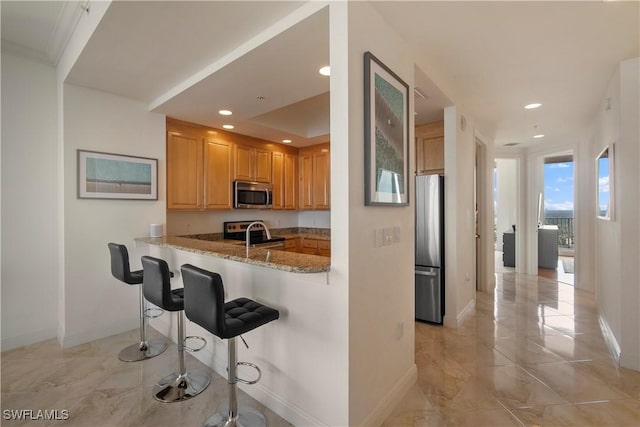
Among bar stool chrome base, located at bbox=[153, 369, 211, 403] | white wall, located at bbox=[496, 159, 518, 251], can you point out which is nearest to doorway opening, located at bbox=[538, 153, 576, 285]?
white wall, located at bbox=[496, 159, 518, 251]

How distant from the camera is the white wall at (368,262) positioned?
1.62 m

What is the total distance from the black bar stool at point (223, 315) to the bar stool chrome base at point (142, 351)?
117cm

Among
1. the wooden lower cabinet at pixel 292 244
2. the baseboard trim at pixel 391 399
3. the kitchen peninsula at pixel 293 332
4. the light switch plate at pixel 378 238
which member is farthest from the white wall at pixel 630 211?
the wooden lower cabinet at pixel 292 244

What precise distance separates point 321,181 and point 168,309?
10.7 feet

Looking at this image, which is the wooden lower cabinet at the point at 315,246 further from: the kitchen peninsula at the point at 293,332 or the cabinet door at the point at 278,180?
the kitchen peninsula at the point at 293,332

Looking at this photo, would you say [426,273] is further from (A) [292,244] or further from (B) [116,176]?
(B) [116,176]

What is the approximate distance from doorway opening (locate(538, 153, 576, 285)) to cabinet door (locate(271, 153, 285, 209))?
5269 mm

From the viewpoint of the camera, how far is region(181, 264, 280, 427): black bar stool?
155 centimetres

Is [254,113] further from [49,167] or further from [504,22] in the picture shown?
[504,22]

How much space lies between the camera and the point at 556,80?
2.90 meters

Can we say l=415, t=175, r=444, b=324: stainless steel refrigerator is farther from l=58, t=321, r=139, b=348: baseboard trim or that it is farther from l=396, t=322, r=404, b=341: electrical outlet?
l=58, t=321, r=139, b=348: baseboard trim

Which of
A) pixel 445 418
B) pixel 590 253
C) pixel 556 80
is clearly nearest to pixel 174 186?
pixel 445 418

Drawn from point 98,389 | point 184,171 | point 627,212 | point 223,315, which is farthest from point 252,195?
point 627,212

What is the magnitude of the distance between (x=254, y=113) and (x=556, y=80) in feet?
10.1
